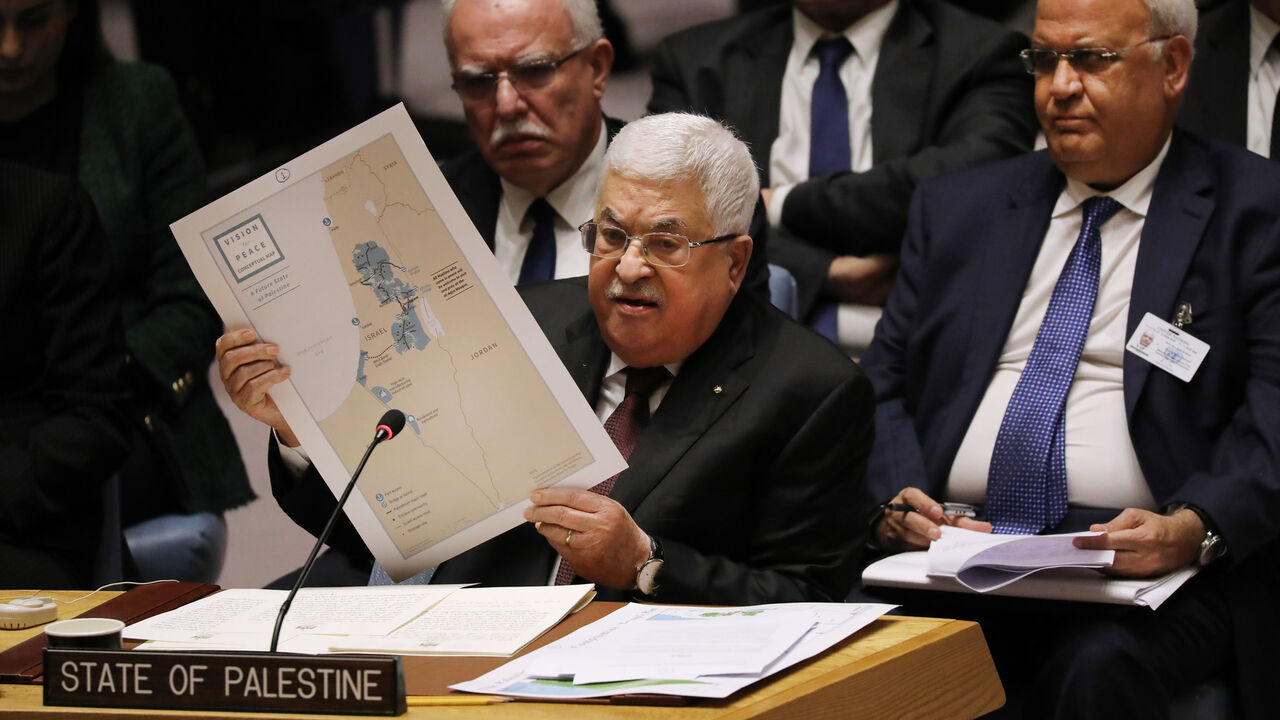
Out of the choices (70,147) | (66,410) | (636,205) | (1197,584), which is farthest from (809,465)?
(70,147)

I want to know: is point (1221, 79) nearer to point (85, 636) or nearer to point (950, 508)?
point (950, 508)

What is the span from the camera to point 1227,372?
105 inches

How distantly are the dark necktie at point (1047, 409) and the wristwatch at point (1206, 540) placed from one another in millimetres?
246

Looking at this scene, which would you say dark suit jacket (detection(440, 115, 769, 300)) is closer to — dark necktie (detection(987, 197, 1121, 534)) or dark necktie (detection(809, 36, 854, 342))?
dark necktie (detection(809, 36, 854, 342))

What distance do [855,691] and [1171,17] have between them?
1.85 meters

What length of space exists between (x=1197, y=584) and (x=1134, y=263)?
25.5 inches

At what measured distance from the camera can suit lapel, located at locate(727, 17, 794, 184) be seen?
352 cm

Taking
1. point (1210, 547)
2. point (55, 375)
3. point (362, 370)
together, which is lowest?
point (1210, 547)

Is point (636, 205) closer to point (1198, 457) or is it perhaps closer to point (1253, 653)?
point (1198, 457)

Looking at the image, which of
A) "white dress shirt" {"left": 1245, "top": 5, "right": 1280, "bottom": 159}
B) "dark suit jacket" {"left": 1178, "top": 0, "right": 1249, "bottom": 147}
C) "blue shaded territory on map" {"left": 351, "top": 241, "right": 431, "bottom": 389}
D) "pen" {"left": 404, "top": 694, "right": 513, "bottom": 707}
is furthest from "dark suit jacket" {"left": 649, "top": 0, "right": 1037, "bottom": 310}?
"pen" {"left": 404, "top": 694, "right": 513, "bottom": 707}

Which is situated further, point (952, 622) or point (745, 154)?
point (745, 154)

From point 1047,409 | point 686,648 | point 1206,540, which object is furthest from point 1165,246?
point 686,648

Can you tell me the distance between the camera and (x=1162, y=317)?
2.70m

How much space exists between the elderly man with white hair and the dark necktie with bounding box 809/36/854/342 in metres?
0.51
